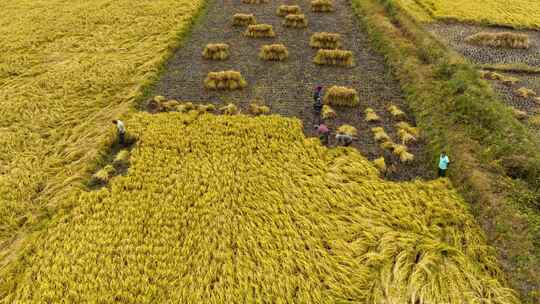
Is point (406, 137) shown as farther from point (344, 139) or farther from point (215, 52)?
point (215, 52)

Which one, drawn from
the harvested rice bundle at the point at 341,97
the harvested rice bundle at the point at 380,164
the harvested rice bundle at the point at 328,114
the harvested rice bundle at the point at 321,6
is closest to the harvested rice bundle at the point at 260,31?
the harvested rice bundle at the point at 321,6

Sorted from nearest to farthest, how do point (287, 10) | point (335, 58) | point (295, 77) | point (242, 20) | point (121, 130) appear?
1. point (121, 130)
2. point (295, 77)
3. point (335, 58)
4. point (242, 20)
5. point (287, 10)

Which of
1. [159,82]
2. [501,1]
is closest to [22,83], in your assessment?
[159,82]

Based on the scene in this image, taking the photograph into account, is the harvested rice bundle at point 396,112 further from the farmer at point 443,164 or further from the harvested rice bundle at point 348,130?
the farmer at point 443,164

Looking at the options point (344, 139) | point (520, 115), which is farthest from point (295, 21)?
point (520, 115)

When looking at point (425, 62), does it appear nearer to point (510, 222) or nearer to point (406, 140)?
point (406, 140)

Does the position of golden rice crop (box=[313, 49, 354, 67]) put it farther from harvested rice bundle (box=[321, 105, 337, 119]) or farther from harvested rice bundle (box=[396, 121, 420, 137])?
harvested rice bundle (box=[396, 121, 420, 137])
